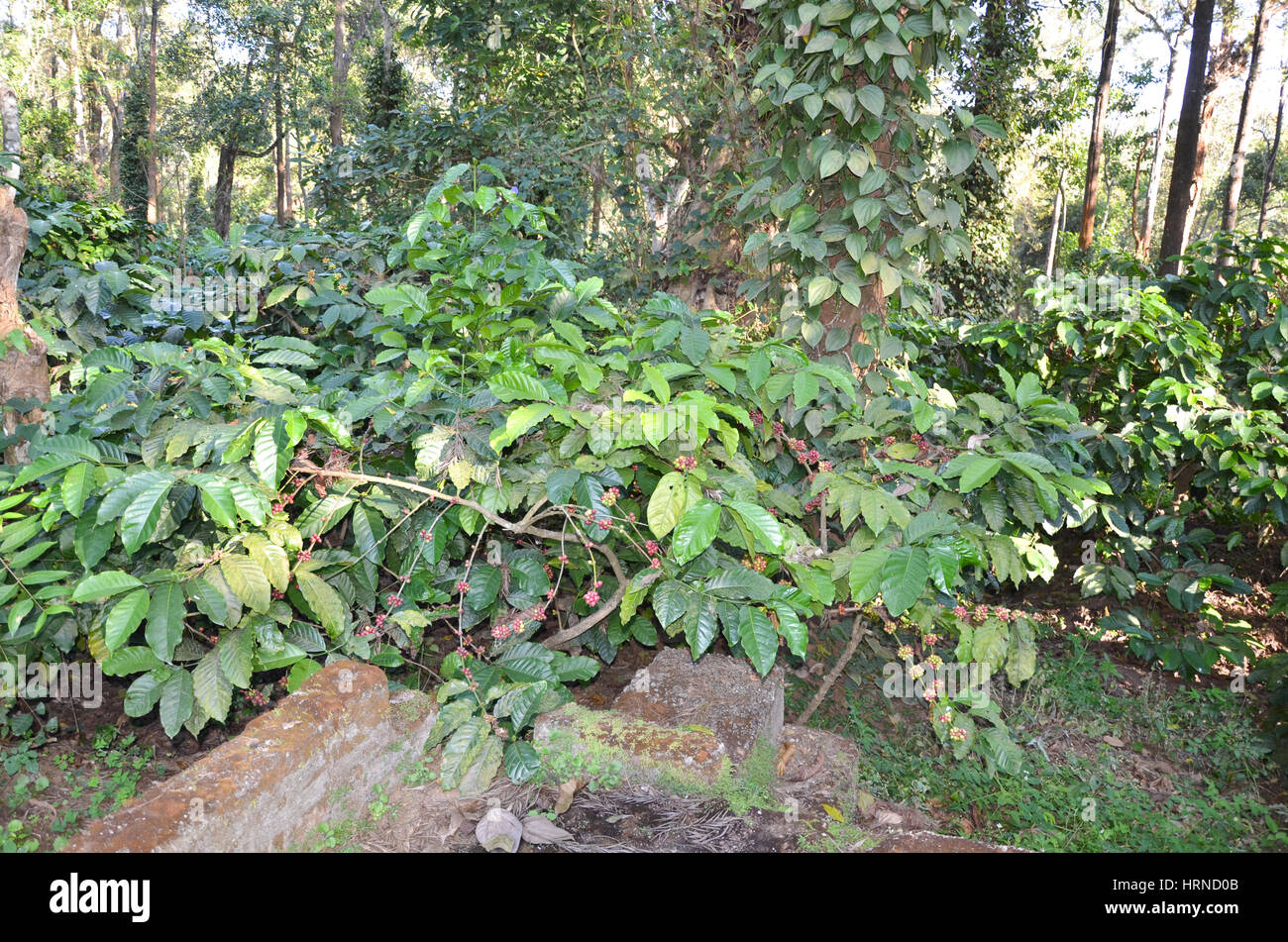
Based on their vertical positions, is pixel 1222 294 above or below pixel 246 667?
above

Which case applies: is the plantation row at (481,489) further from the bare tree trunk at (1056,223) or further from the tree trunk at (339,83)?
the bare tree trunk at (1056,223)

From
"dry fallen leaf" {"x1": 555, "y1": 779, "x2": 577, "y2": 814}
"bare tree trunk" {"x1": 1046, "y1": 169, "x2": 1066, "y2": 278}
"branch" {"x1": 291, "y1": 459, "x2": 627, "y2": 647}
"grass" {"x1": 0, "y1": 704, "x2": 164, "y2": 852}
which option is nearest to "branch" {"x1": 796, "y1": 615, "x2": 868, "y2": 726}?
"branch" {"x1": 291, "y1": 459, "x2": 627, "y2": 647}

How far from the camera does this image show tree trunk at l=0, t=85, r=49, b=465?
9.87 ft

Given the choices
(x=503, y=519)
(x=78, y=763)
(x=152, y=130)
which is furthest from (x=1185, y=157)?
(x=152, y=130)

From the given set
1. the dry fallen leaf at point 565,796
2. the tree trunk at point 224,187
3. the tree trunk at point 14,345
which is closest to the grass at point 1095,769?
the dry fallen leaf at point 565,796

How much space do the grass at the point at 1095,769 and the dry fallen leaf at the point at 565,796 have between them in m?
0.79

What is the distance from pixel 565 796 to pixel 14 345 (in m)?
2.50

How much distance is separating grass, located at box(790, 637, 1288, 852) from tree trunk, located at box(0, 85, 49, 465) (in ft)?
10.4

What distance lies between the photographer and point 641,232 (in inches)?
244

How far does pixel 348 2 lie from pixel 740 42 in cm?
1944

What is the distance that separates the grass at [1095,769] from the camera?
2.93m

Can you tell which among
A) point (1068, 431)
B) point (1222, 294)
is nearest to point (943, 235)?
point (1068, 431)

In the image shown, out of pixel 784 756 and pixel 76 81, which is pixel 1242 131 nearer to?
pixel 784 756
